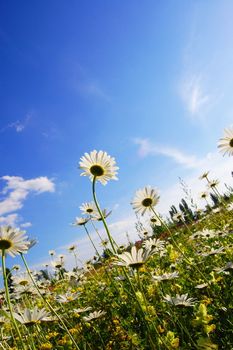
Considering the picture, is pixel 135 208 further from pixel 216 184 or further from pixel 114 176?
pixel 216 184

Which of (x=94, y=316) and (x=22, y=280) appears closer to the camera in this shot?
(x=94, y=316)

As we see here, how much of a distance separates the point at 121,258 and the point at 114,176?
126cm

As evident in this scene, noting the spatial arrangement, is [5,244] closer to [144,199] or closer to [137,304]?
[137,304]

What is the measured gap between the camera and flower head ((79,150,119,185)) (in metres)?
3.31

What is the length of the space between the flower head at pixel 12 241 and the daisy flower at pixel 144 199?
5.11ft

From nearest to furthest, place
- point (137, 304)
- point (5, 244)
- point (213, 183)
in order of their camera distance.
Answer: point (137, 304) → point (5, 244) → point (213, 183)

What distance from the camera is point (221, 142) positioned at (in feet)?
15.7

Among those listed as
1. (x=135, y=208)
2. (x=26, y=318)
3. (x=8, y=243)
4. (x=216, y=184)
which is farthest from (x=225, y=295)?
(x=216, y=184)

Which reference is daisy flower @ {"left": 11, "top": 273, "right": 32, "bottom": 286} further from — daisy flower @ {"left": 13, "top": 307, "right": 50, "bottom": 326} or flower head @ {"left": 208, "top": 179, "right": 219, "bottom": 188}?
flower head @ {"left": 208, "top": 179, "right": 219, "bottom": 188}

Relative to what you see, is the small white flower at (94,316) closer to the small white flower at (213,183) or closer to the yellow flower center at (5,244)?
the yellow flower center at (5,244)

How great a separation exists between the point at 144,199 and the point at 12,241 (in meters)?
1.67

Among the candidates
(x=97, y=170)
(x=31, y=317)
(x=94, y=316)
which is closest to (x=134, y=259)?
(x=31, y=317)

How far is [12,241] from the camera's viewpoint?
2650 millimetres

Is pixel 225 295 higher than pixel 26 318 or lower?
lower
